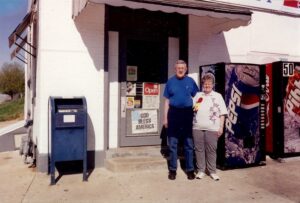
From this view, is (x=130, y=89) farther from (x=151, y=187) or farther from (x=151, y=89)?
(x=151, y=187)

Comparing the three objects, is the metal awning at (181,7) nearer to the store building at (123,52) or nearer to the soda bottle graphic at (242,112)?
the store building at (123,52)

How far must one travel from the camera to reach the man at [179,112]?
213 inches

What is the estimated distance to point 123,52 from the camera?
22.0 feet

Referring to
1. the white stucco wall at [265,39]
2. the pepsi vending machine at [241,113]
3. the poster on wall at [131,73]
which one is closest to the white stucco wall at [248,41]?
the white stucco wall at [265,39]

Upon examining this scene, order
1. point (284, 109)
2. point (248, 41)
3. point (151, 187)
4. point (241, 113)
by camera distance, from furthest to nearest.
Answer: point (248, 41) → point (284, 109) → point (241, 113) → point (151, 187)

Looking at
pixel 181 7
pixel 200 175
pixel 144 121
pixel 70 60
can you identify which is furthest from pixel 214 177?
pixel 70 60

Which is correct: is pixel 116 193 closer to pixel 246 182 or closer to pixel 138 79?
pixel 246 182

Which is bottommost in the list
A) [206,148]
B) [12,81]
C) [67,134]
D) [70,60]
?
[206,148]

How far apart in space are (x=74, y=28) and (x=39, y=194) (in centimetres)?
289

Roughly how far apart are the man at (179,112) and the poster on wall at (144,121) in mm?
1361

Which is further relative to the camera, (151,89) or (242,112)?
(151,89)

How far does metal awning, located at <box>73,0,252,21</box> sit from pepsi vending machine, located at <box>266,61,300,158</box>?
4.69 feet

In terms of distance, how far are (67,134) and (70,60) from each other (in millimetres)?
1411

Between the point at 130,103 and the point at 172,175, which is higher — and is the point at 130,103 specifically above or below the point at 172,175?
above
